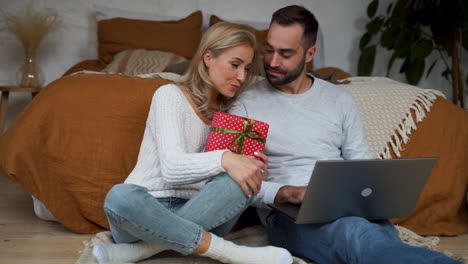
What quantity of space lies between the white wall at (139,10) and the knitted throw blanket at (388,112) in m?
1.78

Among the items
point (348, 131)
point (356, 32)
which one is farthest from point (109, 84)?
point (356, 32)

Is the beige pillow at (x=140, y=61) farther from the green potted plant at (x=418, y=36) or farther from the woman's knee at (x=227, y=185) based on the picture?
the woman's knee at (x=227, y=185)

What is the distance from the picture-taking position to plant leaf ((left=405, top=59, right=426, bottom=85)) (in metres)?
3.43

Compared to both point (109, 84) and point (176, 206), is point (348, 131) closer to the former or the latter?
point (176, 206)

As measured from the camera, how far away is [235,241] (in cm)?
178

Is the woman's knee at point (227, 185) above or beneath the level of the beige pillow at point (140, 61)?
above

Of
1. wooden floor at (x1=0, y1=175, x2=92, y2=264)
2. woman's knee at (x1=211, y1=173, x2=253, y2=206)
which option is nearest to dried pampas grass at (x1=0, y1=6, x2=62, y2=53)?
wooden floor at (x1=0, y1=175, x2=92, y2=264)

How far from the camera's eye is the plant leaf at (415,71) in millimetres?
3432

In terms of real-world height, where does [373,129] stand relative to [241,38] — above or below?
below

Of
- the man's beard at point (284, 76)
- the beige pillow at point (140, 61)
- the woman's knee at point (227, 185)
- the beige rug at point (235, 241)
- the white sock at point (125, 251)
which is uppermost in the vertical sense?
the man's beard at point (284, 76)

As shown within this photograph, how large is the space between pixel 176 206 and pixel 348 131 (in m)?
0.59

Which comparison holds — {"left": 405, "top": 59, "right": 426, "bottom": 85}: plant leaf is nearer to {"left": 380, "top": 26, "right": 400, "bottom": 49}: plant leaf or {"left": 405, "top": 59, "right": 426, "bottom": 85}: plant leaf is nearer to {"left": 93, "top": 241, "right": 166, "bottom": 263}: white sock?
{"left": 380, "top": 26, "right": 400, "bottom": 49}: plant leaf

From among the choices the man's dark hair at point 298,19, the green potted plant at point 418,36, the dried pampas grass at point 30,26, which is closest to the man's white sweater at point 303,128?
the man's dark hair at point 298,19

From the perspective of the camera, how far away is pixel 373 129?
2012 millimetres
